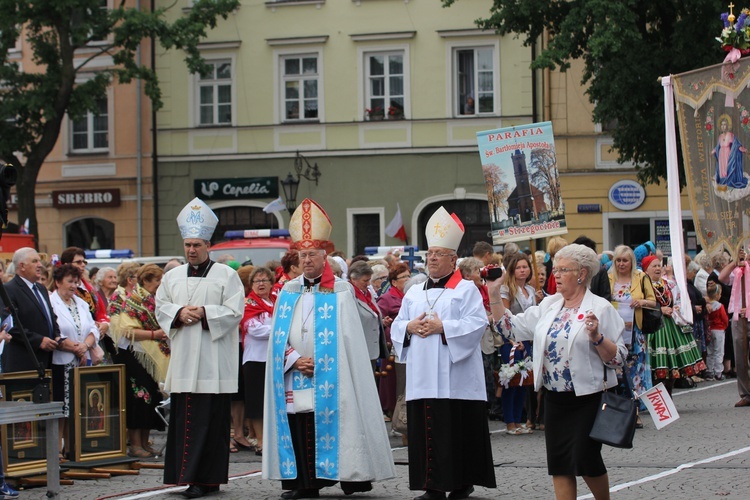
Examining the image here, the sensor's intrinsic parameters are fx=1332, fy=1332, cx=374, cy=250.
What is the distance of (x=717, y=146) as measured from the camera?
11.5m

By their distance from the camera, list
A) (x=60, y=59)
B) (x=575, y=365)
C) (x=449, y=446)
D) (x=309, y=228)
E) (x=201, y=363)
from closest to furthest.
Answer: (x=575, y=365) < (x=449, y=446) < (x=309, y=228) < (x=201, y=363) < (x=60, y=59)

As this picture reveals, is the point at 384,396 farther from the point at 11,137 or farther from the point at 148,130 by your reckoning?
the point at 148,130

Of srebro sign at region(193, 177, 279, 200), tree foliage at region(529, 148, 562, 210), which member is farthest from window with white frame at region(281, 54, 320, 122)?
tree foliage at region(529, 148, 562, 210)

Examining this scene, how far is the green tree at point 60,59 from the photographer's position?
98.8 feet

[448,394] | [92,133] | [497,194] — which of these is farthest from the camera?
[92,133]

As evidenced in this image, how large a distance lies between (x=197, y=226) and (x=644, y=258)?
23.4 ft

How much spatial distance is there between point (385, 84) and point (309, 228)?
22.9 m

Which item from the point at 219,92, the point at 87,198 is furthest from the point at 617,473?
the point at 87,198

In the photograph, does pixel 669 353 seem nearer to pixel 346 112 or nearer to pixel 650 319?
pixel 650 319

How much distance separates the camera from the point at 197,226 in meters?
10.7

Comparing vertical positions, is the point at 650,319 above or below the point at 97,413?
above

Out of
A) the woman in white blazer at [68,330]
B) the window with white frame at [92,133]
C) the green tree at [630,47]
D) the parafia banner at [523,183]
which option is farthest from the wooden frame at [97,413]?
the window with white frame at [92,133]

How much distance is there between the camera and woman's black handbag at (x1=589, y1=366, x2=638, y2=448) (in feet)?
24.9

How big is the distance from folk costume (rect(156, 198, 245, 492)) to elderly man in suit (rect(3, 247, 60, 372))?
1291 mm
